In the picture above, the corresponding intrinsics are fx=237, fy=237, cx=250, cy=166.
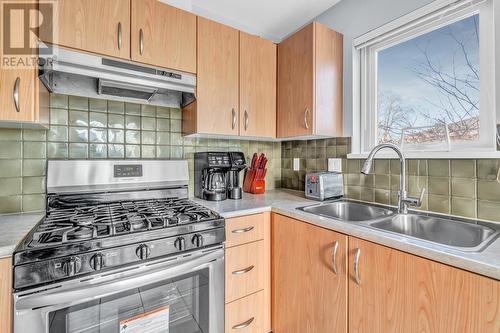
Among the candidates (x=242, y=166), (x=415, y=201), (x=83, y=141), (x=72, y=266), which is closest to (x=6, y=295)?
(x=72, y=266)

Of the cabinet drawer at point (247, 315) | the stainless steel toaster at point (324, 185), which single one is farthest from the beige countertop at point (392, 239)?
the cabinet drawer at point (247, 315)

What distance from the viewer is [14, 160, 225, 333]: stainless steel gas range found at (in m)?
0.85

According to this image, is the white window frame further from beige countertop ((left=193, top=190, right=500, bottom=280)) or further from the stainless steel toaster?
beige countertop ((left=193, top=190, right=500, bottom=280))

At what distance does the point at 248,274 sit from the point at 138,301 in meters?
0.63

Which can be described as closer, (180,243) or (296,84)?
(180,243)

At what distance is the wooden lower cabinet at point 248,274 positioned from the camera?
54.4 inches

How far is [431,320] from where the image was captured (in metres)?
0.82

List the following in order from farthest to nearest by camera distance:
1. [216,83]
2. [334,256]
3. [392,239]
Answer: [216,83], [334,256], [392,239]

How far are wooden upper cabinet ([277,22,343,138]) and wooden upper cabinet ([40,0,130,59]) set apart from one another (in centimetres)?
111

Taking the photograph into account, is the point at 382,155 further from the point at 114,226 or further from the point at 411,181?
the point at 114,226

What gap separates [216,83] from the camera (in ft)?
5.41

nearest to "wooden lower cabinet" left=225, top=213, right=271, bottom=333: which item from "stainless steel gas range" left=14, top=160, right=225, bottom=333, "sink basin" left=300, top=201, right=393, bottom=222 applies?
"stainless steel gas range" left=14, top=160, right=225, bottom=333

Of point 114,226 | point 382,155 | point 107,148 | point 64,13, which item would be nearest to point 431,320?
point 382,155

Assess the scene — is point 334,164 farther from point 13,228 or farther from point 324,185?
point 13,228
